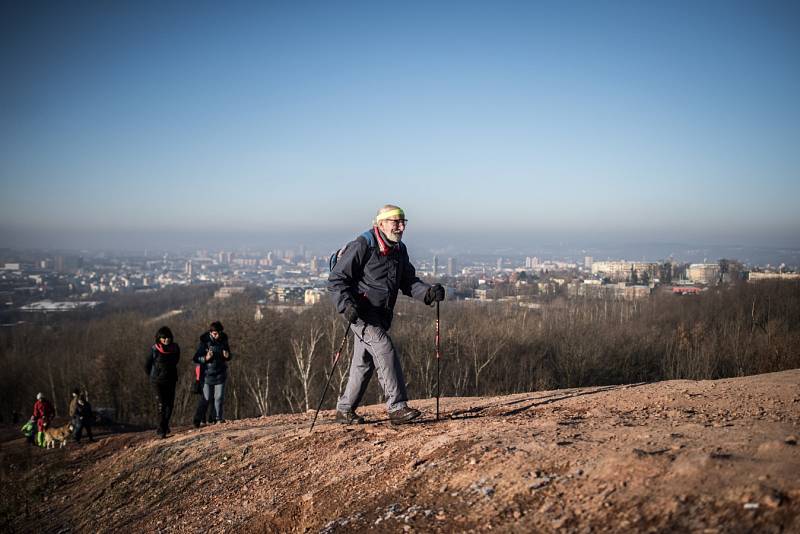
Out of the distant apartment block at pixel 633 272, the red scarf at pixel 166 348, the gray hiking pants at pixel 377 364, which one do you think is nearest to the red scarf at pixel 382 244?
the gray hiking pants at pixel 377 364

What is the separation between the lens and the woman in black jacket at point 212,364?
10.4m

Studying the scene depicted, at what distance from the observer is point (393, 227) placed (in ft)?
20.7

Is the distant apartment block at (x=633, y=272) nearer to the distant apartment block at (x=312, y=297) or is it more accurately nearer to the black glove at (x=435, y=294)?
the distant apartment block at (x=312, y=297)

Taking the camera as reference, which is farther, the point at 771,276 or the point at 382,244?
the point at 771,276

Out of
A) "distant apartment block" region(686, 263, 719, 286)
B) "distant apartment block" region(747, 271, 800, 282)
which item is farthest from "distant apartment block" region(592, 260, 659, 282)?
"distant apartment block" region(747, 271, 800, 282)

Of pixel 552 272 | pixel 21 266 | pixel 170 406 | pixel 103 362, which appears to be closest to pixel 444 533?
pixel 170 406

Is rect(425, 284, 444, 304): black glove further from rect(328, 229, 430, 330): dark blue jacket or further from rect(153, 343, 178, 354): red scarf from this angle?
rect(153, 343, 178, 354): red scarf

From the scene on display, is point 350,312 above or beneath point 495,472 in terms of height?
above

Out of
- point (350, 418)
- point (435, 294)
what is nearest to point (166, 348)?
point (350, 418)

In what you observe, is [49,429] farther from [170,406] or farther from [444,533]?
[444,533]

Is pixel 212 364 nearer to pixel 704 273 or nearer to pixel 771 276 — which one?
pixel 771 276

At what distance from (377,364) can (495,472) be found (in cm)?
220

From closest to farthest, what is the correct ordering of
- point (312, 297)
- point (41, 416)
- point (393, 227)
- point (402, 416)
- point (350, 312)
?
point (350, 312) < point (393, 227) < point (402, 416) < point (41, 416) < point (312, 297)

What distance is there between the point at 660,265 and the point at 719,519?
55.8m
